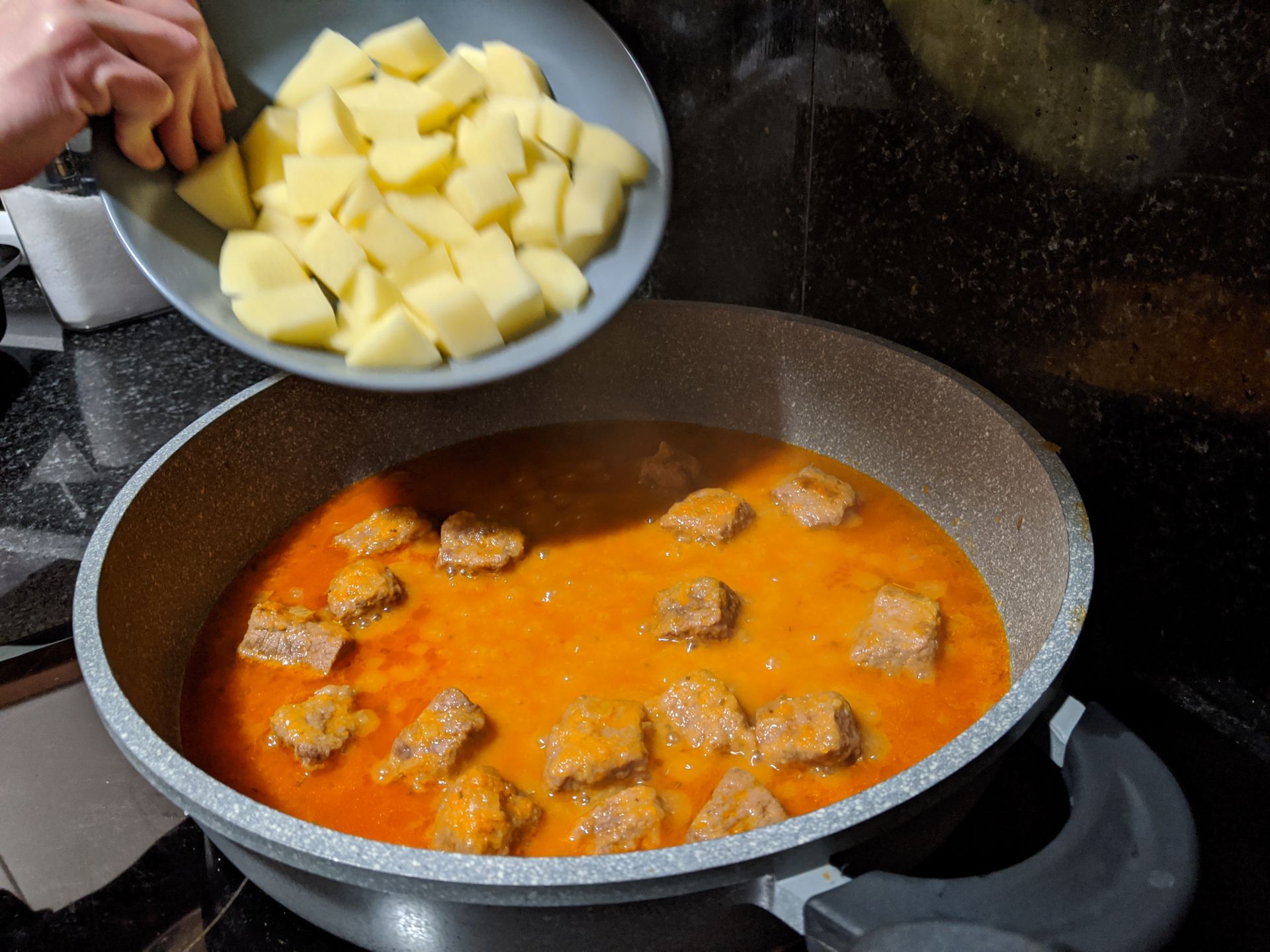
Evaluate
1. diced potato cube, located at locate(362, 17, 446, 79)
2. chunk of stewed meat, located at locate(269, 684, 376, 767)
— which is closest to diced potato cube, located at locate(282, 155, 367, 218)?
diced potato cube, located at locate(362, 17, 446, 79)

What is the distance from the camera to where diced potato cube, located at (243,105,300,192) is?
150 centimetres

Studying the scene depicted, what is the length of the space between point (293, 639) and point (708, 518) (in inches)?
27.3

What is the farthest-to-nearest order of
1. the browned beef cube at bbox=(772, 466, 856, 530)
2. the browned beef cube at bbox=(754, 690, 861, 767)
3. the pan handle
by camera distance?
the browned beef cube at bbox=(772, 466, 856, 530), the browned beef cube at bbox=(754, 690, 861, 767), the pan handle

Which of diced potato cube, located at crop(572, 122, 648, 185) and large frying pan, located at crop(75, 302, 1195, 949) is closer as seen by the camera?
large frying pan, located at crop(75, 302, 1195, 949)

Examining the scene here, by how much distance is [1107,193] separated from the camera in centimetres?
136

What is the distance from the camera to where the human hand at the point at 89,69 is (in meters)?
1.18

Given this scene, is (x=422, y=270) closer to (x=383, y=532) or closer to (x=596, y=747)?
(x=383, y=532)

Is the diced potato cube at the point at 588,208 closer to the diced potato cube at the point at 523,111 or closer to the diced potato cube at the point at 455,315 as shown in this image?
the diced potato cube at the point at 523,111

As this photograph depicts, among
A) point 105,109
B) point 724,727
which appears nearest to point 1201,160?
point 724,727

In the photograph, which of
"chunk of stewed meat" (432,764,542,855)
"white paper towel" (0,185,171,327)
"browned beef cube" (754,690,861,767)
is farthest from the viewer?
"white paper towel" (0,185,171,327)

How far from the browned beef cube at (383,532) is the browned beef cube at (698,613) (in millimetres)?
489

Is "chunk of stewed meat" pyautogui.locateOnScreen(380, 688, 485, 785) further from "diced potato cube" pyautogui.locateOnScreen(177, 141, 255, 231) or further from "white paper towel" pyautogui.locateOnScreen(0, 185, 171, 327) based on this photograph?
"white paper towel" pyautogui.locateOnScreen(0, 185, 171, 327)

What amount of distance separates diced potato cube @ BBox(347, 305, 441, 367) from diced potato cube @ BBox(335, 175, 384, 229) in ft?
0.51

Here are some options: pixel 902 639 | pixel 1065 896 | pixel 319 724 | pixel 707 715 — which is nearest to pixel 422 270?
pixel 319 724
